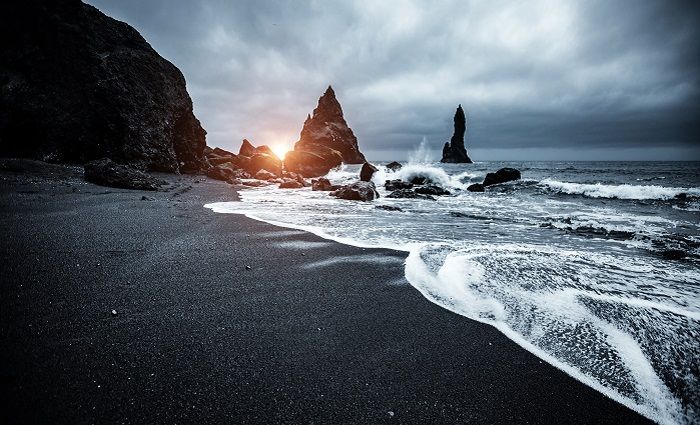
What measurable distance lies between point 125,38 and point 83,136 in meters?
6.61

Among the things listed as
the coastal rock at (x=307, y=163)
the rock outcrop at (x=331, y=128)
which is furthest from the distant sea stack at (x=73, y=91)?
the rock outcrop at (x=331, y=128)

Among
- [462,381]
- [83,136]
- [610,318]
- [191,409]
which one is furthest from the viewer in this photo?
[83,136]

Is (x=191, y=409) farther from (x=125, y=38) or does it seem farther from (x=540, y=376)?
(x=125, y=38)

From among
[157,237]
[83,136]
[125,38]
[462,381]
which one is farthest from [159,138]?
[462,381]

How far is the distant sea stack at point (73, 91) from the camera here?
37.5 feet

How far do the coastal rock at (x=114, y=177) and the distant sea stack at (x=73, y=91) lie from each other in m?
5.22

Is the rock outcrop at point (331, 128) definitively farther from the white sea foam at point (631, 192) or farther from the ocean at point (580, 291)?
the ocean at point (580, 291)

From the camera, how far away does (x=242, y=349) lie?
1687 mm

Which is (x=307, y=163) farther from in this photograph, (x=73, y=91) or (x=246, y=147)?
(x=73, y=91)

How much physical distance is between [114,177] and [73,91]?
7834 mm

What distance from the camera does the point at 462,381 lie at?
1.56m

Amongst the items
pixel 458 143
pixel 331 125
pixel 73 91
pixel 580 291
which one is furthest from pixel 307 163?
pixel 458 143

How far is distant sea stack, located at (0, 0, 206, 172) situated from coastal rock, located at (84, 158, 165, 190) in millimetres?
5216

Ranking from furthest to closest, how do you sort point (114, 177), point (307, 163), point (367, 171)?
point (307, 163) < point (367, 171) < point (114, 177)
